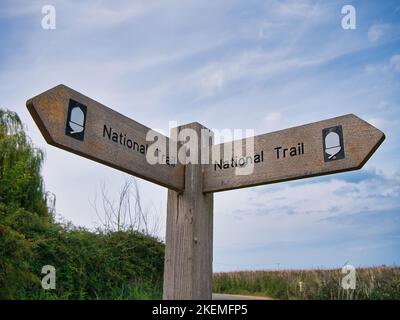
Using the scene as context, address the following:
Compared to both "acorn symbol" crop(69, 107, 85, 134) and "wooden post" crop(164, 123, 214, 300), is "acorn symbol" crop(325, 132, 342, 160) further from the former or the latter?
"acorn symbol" crop(69, 107, 85, 134)

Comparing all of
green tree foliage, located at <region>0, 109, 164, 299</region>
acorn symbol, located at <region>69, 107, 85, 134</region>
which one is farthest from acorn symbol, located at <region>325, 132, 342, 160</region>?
green tree foliage, located at <region>0, 109, 164, 299</region>

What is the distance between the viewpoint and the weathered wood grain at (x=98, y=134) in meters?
1.44

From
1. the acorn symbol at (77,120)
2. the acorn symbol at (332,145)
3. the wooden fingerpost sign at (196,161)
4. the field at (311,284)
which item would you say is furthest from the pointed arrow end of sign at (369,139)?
the field at (311,284)

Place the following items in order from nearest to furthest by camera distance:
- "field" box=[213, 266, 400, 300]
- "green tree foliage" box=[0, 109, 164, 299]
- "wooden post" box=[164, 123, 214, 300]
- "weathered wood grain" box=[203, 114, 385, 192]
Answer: "weathered wood grain" box=[203, 114, 385, 192] < "wooden post" box=[164, 123, 214, 300] < "green tree foliage" box=[0, 109, 164, 299] < "field" box=[213, 266, 400, 300]

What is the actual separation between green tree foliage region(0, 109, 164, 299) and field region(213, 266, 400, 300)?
3.46m

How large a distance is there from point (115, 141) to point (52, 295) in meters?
5.01

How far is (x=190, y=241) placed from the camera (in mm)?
1876

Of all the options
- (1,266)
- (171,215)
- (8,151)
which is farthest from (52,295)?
(171,215)

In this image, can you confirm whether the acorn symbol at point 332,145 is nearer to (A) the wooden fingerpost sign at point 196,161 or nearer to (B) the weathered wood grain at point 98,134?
(A) the wooden fingerpost sign at point 196,161

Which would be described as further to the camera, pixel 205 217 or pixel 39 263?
pixel 39 263

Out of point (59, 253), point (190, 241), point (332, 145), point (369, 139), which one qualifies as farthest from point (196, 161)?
point (59, 253)

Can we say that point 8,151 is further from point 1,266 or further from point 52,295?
point 1,266

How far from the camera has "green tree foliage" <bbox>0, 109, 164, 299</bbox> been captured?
4.18 meters
